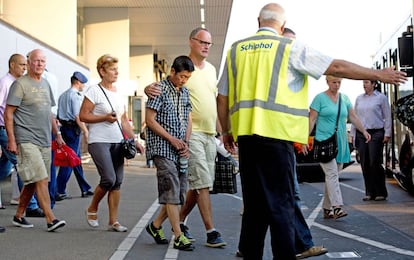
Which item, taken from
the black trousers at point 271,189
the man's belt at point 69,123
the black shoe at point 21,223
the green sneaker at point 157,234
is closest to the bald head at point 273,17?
the black trousers at point 271,189

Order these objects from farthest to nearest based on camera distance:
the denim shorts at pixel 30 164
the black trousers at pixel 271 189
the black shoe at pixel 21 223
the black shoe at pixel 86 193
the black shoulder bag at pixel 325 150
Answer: the black shoe at pixel 86 193 < the black shoulder bag at pixel 325 150 < the black shoe at pixel 21 223 < the denim shorts at pixel 30 164 < the black trousers at pixel 271 189

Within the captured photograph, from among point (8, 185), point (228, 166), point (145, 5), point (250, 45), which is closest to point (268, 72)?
point (250, 45)

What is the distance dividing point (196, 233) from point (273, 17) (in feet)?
11.4

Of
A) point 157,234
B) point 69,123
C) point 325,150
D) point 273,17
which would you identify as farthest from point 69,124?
point 273,17

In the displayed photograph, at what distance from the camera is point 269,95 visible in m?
5.08

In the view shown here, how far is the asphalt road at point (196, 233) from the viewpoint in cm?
676

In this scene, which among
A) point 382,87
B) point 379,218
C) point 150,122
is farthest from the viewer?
point 382,87

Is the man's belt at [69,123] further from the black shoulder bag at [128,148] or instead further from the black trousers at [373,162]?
the black trousers at [373,162]

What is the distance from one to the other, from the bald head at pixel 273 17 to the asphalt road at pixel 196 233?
2.35 m

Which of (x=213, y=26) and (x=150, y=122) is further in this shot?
(x=213, y=26)

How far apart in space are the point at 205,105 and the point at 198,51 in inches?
21.7

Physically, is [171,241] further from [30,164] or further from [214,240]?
[30,164]

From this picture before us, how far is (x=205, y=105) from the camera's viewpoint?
24.2ft

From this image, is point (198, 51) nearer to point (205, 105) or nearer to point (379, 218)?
point (205, 105)
